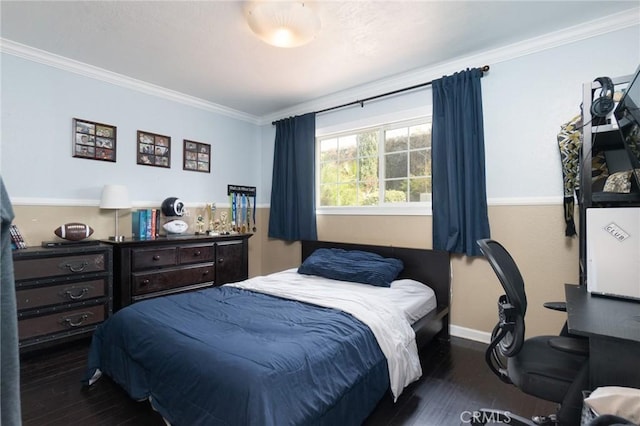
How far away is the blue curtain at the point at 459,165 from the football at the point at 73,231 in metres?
3.30

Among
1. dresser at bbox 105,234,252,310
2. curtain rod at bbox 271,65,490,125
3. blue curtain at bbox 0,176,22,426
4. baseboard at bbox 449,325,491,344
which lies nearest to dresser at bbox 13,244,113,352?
dresser at bbox 105,234,252,310

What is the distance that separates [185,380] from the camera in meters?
1.50

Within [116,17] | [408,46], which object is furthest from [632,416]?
[116,17]

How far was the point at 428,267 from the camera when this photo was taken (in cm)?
309

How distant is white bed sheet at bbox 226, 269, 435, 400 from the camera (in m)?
1.95

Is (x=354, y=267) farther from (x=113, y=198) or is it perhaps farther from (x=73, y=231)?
(x=73, y=231)

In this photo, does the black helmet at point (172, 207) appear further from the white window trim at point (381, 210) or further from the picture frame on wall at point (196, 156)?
the white window trim at point (381, 210)

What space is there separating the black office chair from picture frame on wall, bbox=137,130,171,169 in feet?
11.5

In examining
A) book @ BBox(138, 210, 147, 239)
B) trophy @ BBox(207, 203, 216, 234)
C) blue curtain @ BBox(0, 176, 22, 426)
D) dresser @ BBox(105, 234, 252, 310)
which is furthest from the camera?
trophy @ BBox(207, 203, 216, 234)

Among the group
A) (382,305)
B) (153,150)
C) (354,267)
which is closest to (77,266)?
(153,150)

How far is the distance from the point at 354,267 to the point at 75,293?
8.00 feet

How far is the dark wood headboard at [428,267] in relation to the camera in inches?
118

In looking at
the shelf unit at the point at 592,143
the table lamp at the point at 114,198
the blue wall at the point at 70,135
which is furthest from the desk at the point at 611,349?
the blue wall at the point at 70,135

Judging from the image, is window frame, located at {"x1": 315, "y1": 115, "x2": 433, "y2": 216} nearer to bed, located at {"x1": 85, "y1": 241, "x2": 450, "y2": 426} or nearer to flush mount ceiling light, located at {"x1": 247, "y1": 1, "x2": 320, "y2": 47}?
bed, located at {"x1": 85, "y1": 241, "x2": 450, "y2": 426}
